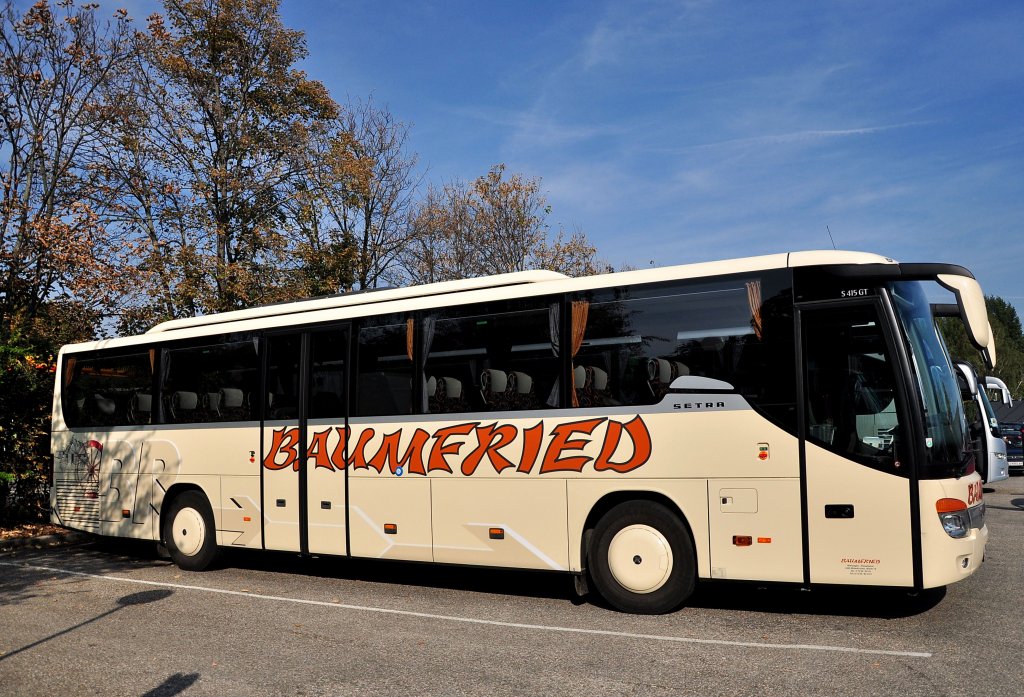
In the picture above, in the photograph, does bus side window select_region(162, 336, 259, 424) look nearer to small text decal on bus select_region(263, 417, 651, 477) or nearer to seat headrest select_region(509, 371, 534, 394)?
small text decal on bus select_region(263, 417, 651, 477)

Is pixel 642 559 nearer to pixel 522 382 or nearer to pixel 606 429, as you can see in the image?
pixel 606 429

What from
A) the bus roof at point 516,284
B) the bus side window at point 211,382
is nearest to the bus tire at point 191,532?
the bus side window at point 211,382

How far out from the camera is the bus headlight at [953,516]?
7199 millimetres

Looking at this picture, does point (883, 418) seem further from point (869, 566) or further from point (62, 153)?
point (62, 153)

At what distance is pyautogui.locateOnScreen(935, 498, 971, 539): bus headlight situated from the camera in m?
Result: 7.20

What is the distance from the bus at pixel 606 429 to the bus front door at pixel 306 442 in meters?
0.03

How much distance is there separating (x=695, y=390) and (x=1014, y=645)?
3.15 m

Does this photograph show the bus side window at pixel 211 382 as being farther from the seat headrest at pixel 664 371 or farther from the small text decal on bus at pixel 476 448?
the seat headrest at pixel 664 371

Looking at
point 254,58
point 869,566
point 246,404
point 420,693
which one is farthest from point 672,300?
point 254,58

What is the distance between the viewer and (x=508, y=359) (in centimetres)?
919

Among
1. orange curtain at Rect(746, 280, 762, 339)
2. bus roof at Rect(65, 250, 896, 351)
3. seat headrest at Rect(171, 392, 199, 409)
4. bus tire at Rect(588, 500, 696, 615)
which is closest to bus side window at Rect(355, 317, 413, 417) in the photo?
bus roof at Rect(65, 250, 896, 351)

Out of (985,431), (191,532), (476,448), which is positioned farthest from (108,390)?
(985,431)

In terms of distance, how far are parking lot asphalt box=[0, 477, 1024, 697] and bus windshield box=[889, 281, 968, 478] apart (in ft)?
4.63

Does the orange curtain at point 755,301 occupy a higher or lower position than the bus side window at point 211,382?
higher
